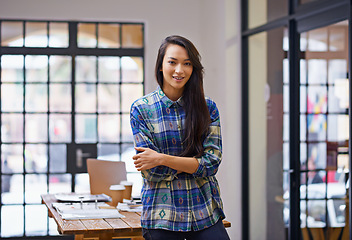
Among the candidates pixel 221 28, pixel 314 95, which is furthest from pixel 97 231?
pixel 221 28

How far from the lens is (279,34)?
4.91 metres

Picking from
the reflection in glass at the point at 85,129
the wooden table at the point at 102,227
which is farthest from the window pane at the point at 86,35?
the wooden table at the point at 102,227

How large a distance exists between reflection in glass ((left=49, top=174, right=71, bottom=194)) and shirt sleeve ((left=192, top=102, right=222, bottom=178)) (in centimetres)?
434

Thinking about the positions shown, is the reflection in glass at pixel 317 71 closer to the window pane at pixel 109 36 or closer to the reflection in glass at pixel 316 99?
the reflection in glass at pixel 316 99

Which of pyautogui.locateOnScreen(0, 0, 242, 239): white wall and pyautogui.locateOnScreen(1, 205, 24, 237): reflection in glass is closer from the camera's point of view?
pyautogui.locateOnScreen(0, 0, 242, 239): white wall

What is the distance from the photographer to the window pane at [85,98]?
650 cm

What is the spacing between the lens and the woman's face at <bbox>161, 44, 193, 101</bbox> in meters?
2.28

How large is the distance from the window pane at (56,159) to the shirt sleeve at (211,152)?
434 centimetres

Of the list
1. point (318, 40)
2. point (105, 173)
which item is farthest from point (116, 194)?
point (318, 40)

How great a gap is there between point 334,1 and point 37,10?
3.64 metres

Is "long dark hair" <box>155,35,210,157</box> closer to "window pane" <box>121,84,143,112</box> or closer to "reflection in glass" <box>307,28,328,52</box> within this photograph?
"reflection in glass" <box>307,28,328,52</box>

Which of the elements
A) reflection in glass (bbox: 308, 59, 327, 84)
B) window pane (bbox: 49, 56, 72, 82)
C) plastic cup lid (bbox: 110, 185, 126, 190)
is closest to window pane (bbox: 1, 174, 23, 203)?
window pane (bbox: 49, 56, 72, 82)

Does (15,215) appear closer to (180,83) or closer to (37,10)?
(37,10)

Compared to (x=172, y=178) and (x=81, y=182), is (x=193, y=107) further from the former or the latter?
(x=81, y=182)
